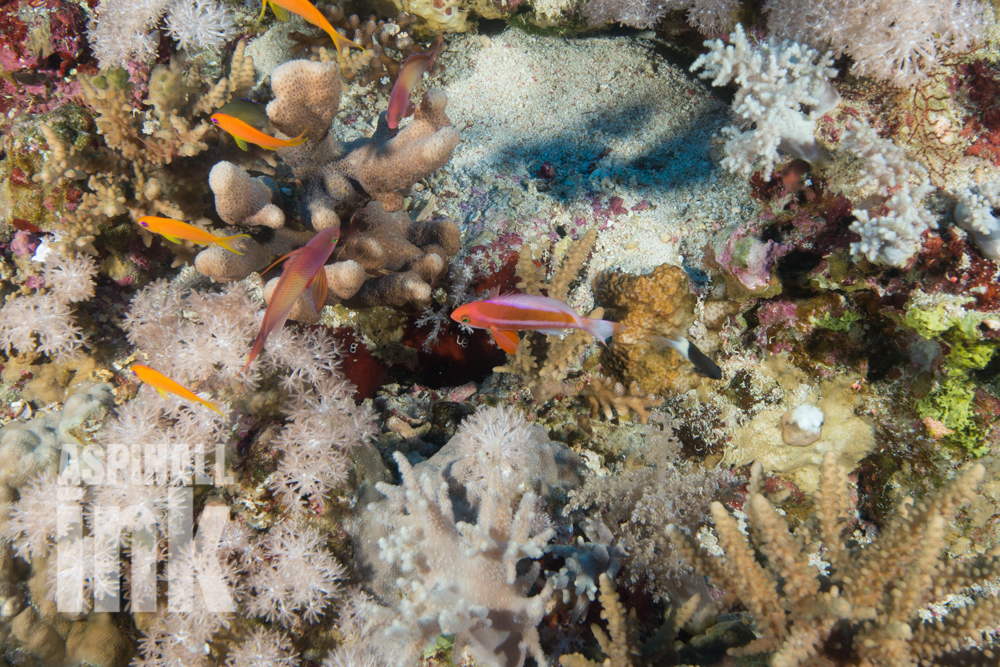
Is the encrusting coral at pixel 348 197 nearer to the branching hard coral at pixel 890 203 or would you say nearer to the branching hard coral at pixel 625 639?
the branching hard coral at pixel 625 639

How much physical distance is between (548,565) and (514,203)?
2.48 m

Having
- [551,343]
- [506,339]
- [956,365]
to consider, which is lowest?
[551,343]

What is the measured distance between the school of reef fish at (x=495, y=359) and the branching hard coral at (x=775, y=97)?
0.07 ft

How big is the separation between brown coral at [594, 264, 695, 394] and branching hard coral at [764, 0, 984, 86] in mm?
1788

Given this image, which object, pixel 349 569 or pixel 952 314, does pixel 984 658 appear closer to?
pixel 952 314

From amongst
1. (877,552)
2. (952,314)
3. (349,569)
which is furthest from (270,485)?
(952,314)

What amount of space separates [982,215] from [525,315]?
2327mm

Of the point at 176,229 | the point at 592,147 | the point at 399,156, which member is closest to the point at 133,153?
the point at 176,229

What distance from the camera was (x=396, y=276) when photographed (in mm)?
Result: 2879

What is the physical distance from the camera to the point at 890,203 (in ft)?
8.09

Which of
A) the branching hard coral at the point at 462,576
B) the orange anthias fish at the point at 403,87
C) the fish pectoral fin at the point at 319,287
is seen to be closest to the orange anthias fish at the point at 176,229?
the fish pectoral fin at the point at 319,287

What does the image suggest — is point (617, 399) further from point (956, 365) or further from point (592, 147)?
point (592, 147)

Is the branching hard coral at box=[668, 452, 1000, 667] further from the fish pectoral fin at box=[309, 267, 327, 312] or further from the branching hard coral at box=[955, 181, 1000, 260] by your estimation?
the fish pectoral fin at box=[309, 267, 327, 312]

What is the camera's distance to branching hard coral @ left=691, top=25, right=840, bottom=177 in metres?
2.85
